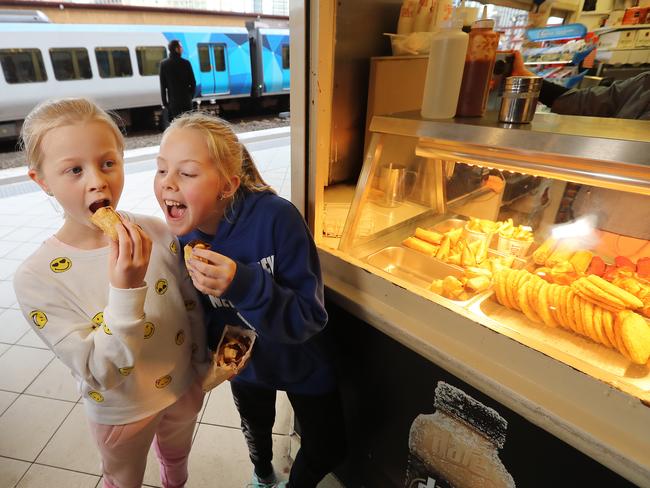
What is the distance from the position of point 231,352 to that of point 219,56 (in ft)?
37.0

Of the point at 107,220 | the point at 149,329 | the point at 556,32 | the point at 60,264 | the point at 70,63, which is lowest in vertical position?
the point at 149,329

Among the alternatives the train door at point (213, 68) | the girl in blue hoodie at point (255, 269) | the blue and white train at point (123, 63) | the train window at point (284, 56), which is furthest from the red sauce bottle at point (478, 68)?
the train window at point (284, 56)

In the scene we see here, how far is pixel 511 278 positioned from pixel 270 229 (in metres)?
0.91

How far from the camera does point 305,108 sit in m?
1.38

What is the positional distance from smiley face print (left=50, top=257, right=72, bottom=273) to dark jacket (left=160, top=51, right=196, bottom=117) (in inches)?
290

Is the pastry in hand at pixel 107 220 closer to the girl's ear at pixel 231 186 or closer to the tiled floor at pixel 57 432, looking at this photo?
the girl's ear at pixel 231 186

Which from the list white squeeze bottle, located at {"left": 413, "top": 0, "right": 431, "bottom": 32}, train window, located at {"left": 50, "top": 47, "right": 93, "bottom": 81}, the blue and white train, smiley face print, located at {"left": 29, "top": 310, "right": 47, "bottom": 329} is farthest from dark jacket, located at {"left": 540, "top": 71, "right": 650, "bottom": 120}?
train window, located at {"left": 50, "top": 47, "right": 93, "bottom": 81}

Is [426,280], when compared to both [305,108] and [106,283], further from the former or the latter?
[106,283]

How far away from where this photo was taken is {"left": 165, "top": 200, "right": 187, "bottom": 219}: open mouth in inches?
41.6

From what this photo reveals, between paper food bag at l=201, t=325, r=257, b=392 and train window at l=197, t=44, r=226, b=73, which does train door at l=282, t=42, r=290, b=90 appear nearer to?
train window at l=197, t=44, r=226, b=73

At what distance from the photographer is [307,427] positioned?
1.51m

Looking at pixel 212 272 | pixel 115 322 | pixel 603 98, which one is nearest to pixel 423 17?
pixel 603 98

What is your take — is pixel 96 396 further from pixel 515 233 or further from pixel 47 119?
pixel 515 233

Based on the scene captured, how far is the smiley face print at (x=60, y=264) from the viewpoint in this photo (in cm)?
107
